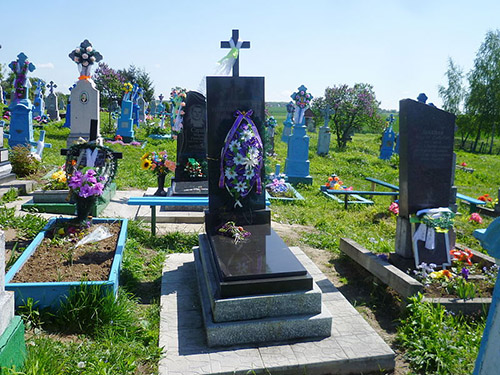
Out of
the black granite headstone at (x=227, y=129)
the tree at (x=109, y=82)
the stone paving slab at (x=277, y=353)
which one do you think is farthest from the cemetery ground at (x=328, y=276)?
the tree at (x=109, y=82)

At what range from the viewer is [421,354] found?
3752 mm

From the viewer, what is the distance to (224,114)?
530 centimetres

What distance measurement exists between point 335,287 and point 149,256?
9.17 feet

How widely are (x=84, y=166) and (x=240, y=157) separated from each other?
105 inches

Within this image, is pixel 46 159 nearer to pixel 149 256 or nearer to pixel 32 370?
pixel 149 256

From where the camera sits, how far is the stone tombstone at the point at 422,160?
535 centimetres

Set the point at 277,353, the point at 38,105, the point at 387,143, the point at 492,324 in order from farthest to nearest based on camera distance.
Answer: the point at 38,105 → the point at 387,143 → the point at 277,353 → the point at 492,324

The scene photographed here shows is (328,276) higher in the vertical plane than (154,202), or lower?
lower

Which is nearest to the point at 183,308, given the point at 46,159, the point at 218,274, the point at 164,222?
the point at 218,274

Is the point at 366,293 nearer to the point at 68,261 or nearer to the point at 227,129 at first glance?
the point at 227,129

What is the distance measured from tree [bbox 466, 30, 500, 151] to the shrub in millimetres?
36059

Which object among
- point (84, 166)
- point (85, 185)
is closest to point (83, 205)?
point (85, 185)

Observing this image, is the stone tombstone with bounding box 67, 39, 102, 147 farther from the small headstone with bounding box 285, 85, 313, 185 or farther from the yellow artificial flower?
the small headstone with bounding box 285, 85, 313, 185

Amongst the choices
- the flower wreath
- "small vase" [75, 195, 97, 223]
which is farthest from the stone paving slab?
the flower wreath
